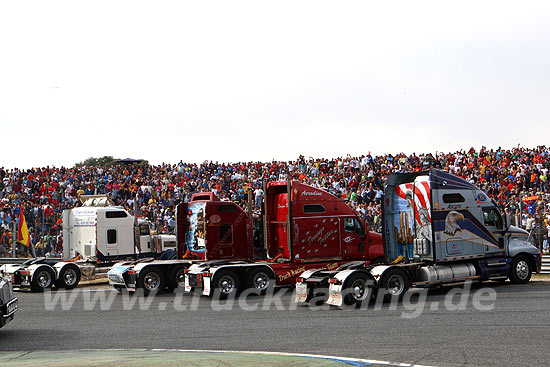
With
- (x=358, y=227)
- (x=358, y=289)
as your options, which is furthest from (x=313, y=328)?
(x=358, y=227)

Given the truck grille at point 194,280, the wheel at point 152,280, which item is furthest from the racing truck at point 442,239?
the wheel at point 152,280

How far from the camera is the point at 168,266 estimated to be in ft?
64.7

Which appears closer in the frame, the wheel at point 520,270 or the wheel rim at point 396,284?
the wheel rim at point 396,284

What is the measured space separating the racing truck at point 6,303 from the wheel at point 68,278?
9620 millimetres

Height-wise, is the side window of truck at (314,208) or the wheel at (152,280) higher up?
the side window of truck at (314,208)

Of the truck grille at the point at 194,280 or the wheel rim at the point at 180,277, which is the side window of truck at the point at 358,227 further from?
the wheel rim at the point at 180,277

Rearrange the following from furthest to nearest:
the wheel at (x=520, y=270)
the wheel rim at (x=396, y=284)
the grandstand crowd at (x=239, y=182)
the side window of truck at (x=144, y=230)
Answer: the grandstand crowd at (x=239, y=182) → the side window of truck at (x=144, y=230) → the wheel at (x=520, y=270) → the wheel rim at (x=396, y=284)

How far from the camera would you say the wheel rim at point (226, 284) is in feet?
58.2

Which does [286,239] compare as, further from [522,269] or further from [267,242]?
[522,269]

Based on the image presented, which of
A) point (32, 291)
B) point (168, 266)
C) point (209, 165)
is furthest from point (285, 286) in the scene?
point (209, 165)

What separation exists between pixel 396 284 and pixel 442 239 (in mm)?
2045

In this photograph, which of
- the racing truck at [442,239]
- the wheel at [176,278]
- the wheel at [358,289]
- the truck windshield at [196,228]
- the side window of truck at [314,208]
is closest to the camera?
the wheel at [358,289]

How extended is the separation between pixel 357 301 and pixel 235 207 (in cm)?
595

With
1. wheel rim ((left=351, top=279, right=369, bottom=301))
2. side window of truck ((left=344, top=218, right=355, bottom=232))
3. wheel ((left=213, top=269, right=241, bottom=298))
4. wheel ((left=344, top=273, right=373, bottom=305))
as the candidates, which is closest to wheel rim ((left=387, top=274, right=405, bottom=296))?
wheel ((left=344, top=273, right=373, bottom=305))
